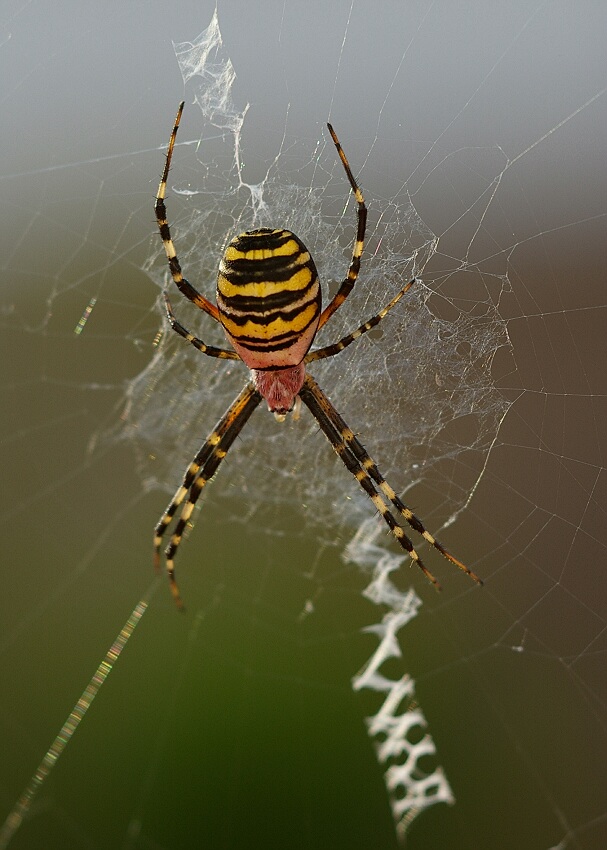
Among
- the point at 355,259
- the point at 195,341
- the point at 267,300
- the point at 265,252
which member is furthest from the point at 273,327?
the point at 195,341

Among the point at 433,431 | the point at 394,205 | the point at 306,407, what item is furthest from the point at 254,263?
the point at 433,431

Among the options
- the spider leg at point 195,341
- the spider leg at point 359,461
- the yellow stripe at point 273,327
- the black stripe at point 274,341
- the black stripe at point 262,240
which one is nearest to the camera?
the black stripe at point 262,240

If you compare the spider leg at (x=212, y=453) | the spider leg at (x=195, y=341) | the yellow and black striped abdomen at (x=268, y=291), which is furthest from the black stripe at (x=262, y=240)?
the spider leg at (x=212, y=453)

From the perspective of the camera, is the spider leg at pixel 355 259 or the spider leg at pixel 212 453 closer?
the spider leg at pixel 355 259

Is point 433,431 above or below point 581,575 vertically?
above

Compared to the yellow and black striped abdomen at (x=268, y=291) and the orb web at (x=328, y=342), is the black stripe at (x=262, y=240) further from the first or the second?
the orb web at (x=328, y=342)

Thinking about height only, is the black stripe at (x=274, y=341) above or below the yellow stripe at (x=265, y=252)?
above

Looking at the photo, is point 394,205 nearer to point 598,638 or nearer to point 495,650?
point 495,650

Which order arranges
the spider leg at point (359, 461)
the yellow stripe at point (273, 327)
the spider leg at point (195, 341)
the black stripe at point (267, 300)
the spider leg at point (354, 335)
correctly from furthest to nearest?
the spider leg at point (359, 461) < the spider leg at point (195, 341) < the spider leg at point (354, 335) < the yellow stripe at point (273, 327) < the black stripe at point (267, 300)

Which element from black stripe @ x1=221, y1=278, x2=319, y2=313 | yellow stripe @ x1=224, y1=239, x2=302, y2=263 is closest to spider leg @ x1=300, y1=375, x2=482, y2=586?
black stripe @ x1=221, y1=278, x2=319, y2=313
